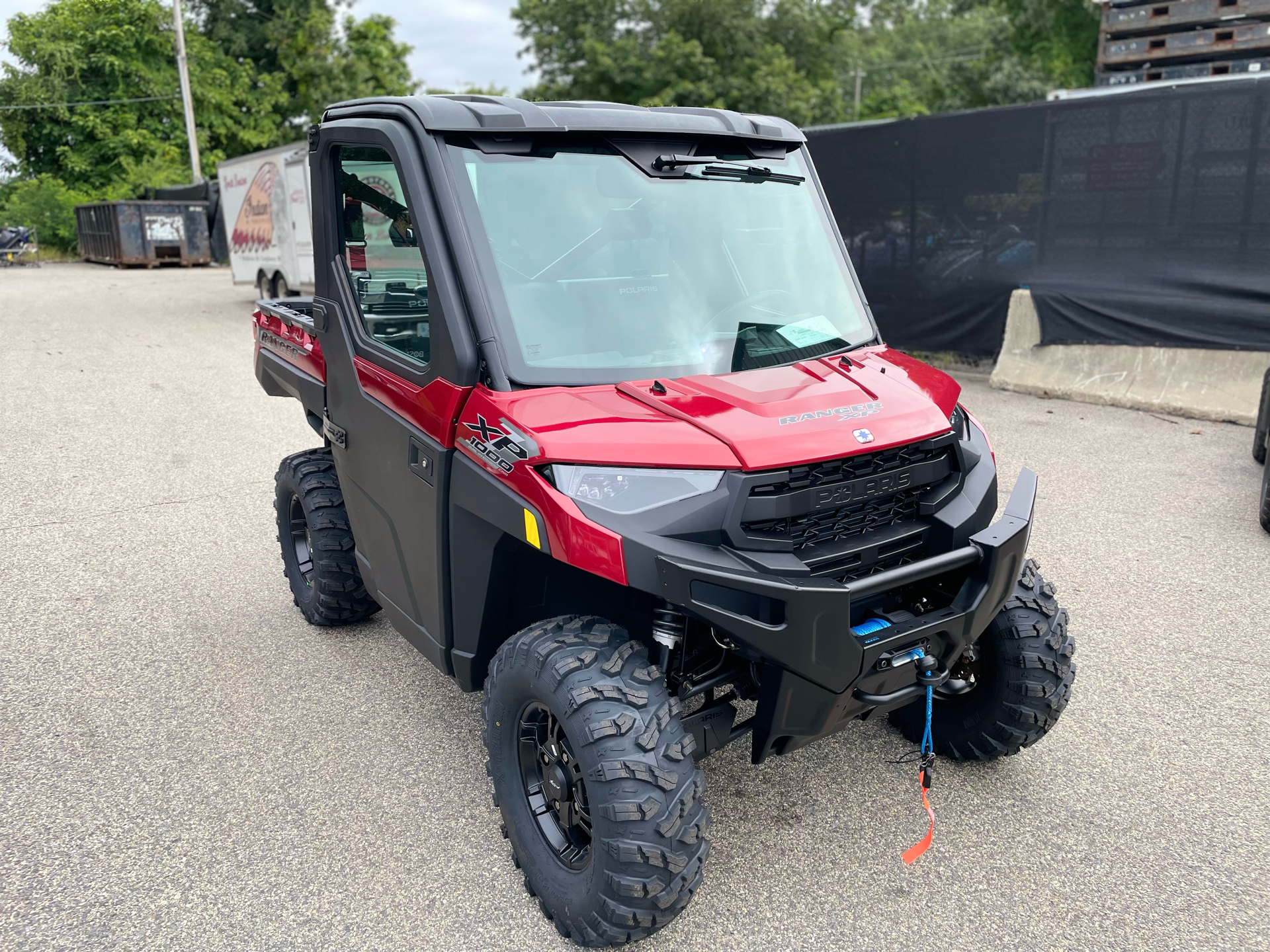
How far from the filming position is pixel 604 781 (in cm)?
234

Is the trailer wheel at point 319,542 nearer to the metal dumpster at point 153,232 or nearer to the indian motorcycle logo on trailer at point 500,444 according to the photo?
the indian motorcycle logo on trailer at point 500,444

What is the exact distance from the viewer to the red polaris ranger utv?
2.38 meters

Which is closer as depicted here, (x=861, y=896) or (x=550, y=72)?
(x=861, y=896)

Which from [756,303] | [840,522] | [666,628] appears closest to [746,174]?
[756,303]

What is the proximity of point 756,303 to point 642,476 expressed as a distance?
3.03 ft

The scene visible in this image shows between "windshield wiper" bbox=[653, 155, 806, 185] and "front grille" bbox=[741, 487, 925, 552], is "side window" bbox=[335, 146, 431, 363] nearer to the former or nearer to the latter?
"windshield wiper" bbox=[653, 155, 806, 185]

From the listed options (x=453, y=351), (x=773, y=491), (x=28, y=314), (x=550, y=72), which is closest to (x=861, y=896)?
(x=773, y=491)

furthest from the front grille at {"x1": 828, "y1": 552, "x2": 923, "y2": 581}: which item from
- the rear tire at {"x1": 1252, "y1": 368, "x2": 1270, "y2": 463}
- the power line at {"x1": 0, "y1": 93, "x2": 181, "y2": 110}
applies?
the power line at {"x1": 0, "y1": 93, "x2": 181, "y2": 110}

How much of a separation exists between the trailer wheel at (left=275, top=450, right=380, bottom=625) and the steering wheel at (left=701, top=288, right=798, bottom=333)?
1.97 m

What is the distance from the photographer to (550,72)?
3150cm

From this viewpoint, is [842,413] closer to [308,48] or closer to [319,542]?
[319,542]

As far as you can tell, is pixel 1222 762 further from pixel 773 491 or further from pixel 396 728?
pixel 396 728

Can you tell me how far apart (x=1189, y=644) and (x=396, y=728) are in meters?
3.42

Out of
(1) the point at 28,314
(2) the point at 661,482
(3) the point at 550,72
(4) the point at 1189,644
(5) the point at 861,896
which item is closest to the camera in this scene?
(2) the point at 661,482
